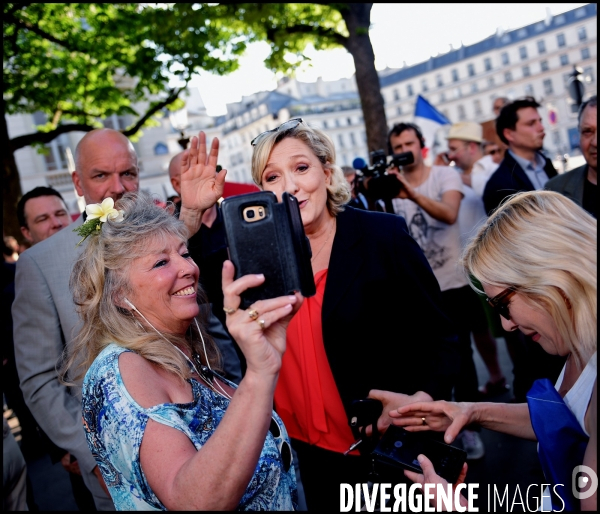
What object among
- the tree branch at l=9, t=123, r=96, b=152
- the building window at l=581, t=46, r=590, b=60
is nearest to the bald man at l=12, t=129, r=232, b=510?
the tree branch at l=9, t=123, r=96, b=152

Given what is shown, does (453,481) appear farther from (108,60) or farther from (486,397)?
(108,60)

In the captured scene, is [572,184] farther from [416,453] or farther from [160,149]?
[160,149]

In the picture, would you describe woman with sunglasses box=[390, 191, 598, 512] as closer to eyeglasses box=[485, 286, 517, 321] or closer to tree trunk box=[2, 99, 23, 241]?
eyeglasses box=[485, 286, 517, 321]

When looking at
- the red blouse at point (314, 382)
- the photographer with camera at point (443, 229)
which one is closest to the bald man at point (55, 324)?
the red blouse at point (314, 382)

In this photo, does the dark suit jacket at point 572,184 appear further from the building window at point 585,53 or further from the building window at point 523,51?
the building window at point 523,51

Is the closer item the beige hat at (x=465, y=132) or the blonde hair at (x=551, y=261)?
the blonde hair at (x=551, y=261)

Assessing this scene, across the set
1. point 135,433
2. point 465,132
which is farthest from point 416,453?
point 465,132

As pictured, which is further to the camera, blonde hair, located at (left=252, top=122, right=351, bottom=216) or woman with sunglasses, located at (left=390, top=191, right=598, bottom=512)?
blonde hair, located at (left=252, top=122, right=351, bottom=216)

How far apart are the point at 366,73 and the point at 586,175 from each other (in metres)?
7.16

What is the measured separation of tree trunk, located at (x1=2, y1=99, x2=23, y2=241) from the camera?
30.1ft

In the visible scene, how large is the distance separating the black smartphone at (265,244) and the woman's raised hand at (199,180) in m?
1.25

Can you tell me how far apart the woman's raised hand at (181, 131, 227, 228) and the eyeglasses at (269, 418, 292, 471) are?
1076 millimetres

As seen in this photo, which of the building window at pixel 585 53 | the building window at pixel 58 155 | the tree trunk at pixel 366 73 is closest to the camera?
the tree trunk at pixel 366 73

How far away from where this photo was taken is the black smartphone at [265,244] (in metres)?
1.26
